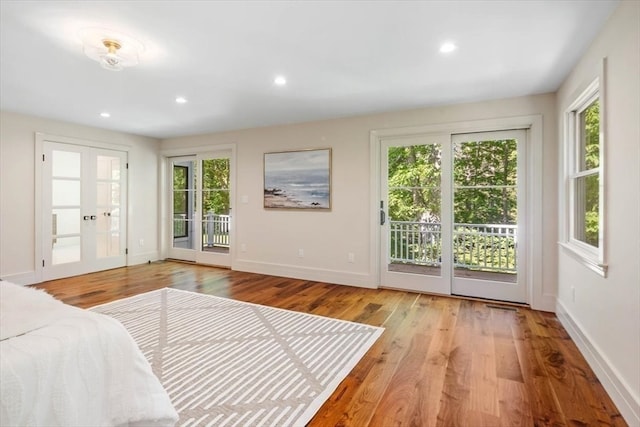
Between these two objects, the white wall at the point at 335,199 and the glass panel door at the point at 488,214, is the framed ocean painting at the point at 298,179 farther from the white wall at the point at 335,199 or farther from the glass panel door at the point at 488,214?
the glass panel door at the point at 488,214

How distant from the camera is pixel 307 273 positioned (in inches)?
183

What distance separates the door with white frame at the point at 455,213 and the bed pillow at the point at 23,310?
11.3ft

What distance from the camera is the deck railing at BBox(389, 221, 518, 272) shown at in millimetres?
3674

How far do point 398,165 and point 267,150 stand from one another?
204cm

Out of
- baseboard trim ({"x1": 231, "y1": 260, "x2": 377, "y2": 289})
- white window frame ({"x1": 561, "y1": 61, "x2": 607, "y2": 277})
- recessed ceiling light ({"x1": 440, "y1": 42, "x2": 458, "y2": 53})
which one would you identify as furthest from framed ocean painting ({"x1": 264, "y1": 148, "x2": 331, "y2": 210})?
white window frame ({"x1": 561, "y1": 61, "x2": 607, "y2": 277})

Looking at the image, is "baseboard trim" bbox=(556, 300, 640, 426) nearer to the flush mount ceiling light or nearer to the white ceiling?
the white ceiling

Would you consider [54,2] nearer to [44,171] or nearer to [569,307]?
[44,171]

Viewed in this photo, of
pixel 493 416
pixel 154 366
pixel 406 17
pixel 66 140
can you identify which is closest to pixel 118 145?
pixel 66 140

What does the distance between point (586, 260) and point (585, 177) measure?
2.50 feet

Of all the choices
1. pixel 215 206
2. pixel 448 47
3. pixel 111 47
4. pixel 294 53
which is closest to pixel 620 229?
pixel 448 47

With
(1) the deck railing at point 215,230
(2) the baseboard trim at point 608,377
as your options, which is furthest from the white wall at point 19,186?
(2) the baseboard trim at point 608,377

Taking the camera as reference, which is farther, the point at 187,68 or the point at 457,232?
the point at 457,232

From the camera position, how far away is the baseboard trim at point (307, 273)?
14.0 ft

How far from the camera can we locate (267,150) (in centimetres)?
495
